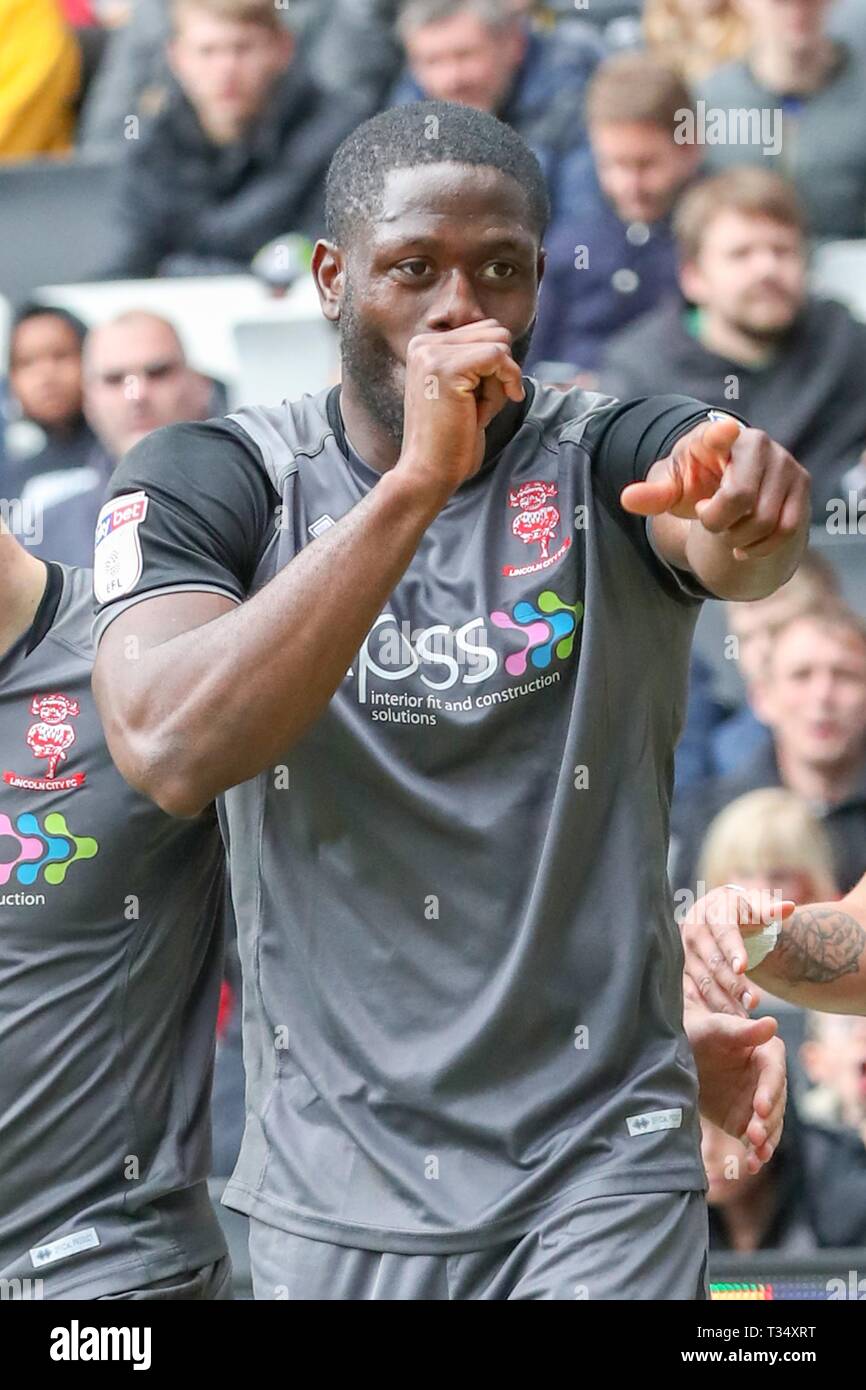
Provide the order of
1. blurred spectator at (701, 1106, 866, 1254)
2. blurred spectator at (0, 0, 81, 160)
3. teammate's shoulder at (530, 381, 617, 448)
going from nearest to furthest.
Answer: teammate's shoulder at (530, 381, 617, 448)
blurred spectator at (701, 1106, 866, 1254)
blurred spectator at (0, 0, 81, 160)

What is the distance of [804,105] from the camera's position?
5.34 m

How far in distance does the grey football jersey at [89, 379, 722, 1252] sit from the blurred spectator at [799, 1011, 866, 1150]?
7.49 ft

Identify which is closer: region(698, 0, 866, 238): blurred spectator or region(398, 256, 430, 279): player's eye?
region(398, 256, 430, 279): player's eye

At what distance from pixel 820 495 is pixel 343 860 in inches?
117

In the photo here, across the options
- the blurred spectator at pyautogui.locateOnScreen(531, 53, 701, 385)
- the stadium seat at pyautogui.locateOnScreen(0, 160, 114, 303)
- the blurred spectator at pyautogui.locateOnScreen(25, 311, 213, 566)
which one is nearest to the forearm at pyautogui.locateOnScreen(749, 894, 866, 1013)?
the blurred spectator at pyautogui.locateOnScreen(531, 53, 701, 385)

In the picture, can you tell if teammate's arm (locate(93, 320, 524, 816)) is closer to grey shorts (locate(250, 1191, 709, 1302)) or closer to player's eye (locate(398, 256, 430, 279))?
player's eye (locate(398, 256, 430, 279))

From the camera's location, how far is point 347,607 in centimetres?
215

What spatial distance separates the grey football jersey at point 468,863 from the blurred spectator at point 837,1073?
228cm

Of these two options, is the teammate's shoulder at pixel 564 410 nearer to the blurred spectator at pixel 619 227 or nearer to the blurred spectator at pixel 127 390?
the blurred spectator at pixel 619 227

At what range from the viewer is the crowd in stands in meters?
4.70

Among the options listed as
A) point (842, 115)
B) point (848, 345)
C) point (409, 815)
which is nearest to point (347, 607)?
point (409, 815)

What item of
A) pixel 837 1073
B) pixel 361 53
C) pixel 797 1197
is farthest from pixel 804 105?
pixel 797 1197

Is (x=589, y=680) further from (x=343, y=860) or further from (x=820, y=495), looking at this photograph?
(x=820, y=495)

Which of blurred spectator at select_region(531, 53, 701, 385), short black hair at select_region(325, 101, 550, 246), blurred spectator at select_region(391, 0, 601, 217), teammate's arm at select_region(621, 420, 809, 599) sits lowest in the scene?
teammate's arm at select_region(621, 420, 809, 599)
